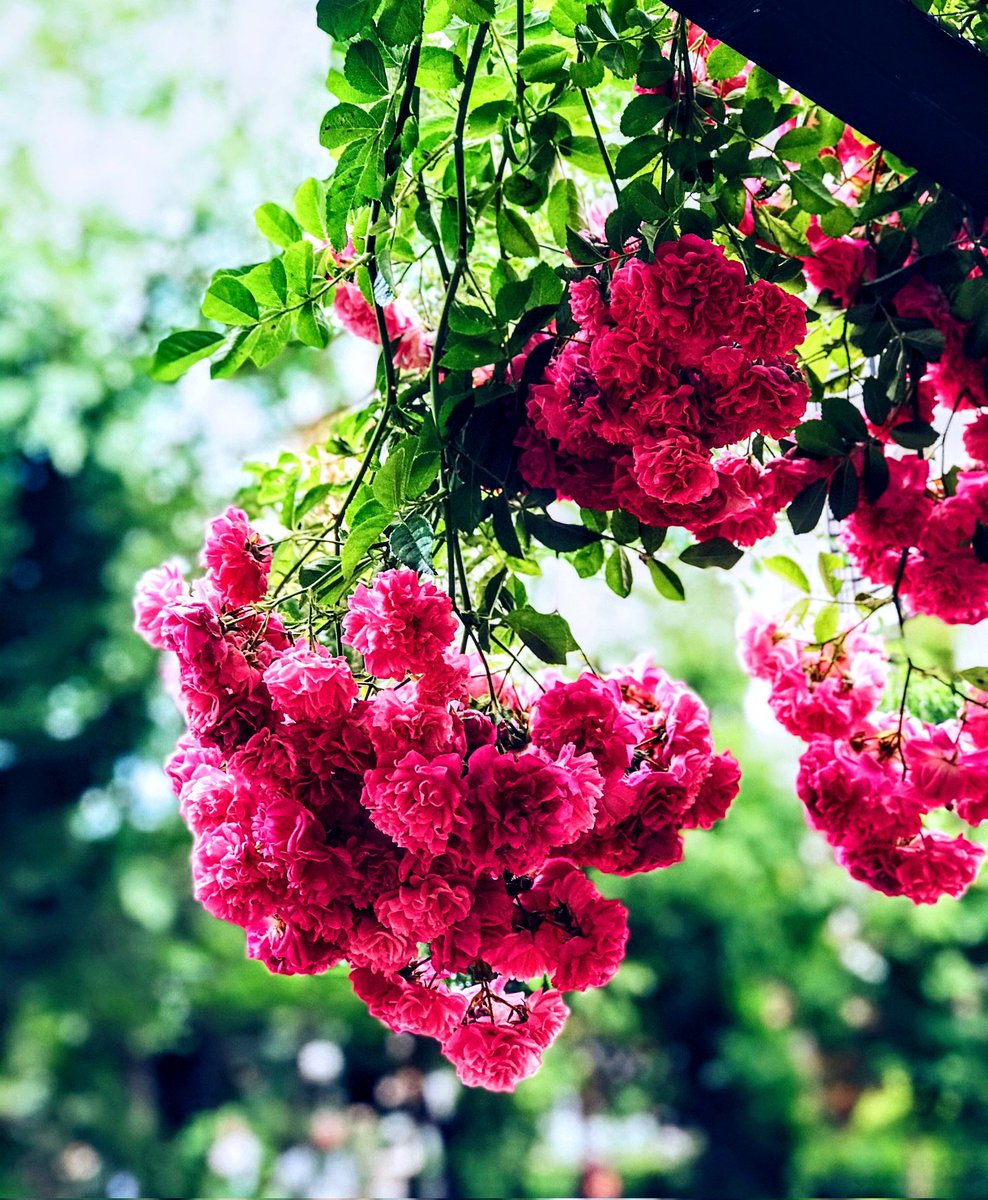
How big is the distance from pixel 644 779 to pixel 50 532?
22.4 ft

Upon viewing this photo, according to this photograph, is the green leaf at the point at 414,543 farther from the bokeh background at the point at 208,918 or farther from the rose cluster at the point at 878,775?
the bokeh background at the point at 208,918

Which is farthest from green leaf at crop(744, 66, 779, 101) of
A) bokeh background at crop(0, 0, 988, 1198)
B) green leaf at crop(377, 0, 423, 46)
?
bokeh background at crop(0, 0, 988, 1198)

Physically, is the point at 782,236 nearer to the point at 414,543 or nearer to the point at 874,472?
the point at 874,472

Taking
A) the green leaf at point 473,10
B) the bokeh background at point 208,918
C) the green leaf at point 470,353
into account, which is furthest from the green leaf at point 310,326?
the bokeh background at point 208,918

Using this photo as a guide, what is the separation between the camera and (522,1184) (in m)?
8.55

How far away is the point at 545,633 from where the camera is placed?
30.3 inches

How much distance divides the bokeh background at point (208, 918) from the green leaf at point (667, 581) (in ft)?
13.6

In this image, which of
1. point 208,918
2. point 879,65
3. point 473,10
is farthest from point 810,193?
point 208,918

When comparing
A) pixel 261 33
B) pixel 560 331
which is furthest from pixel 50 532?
pixel 560 331

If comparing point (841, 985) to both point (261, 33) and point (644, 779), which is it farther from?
point (644, 779)

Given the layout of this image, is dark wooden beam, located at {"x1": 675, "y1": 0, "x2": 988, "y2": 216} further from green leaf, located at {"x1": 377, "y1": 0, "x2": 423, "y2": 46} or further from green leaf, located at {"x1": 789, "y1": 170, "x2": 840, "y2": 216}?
green leaf, located at {"x1": 377, "y1": 0, "x2": 423, "y2": 46}

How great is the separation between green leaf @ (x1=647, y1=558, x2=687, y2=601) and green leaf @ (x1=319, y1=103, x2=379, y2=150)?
0.37 metres

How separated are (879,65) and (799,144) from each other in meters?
0.14

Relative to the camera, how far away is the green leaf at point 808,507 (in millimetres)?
837
